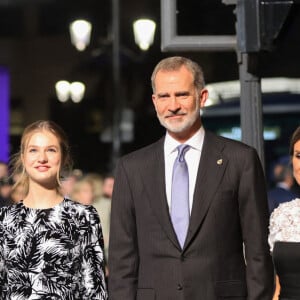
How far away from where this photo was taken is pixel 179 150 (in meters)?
4.97

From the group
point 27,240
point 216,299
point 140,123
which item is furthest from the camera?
point 140,123

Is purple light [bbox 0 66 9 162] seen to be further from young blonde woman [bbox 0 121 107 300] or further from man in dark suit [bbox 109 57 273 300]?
man in dark suit [bbox 109 57 273 300]

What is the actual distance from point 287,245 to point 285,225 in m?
0.12

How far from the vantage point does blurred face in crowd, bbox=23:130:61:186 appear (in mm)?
5113

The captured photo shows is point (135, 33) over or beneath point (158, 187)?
over

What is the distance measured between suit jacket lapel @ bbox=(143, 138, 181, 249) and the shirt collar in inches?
2.0

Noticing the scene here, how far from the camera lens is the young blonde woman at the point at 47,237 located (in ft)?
16.4

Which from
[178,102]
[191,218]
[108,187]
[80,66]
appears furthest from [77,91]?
[191,218]

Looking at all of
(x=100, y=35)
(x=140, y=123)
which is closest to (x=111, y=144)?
(x=140, y=123)

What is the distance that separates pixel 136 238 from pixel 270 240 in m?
0.68

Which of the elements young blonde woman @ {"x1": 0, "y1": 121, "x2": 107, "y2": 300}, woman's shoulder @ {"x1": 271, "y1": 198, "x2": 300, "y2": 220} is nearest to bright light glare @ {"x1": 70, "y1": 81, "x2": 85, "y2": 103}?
young blonde woman @ {"x1": 0, "y1": 121, "x2": 107, "y2": 300}

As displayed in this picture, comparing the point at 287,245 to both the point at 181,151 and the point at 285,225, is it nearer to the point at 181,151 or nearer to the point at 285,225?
the point at 285,225

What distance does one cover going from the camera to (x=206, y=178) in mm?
4887

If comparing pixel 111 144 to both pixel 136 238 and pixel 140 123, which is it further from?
pixel 136 238
